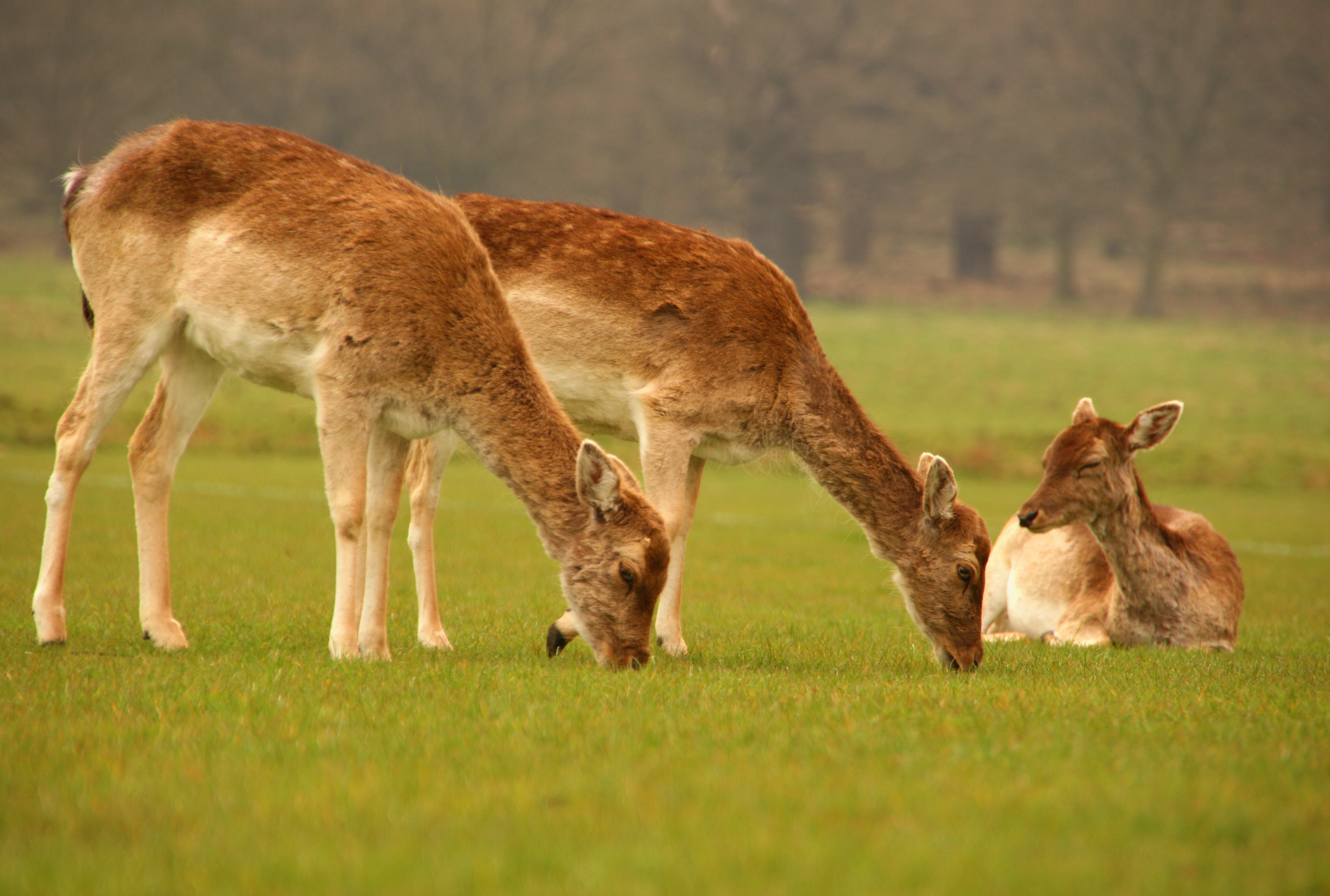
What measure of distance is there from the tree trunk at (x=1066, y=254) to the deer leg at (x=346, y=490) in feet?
157

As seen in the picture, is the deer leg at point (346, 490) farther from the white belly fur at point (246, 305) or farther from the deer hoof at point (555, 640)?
the deer hoof at point (555, 640)

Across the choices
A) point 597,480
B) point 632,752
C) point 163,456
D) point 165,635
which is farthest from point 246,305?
point 632,752

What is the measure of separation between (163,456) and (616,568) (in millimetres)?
3017

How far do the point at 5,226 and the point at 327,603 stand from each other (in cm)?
4666

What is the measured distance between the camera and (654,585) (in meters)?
7.40

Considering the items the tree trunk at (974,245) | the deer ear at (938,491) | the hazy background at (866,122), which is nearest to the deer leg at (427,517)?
the deer ear at (938,491)

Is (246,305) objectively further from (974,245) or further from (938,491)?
(974,245)

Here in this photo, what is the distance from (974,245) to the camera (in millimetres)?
56094

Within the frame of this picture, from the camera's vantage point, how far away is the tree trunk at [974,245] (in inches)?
2189

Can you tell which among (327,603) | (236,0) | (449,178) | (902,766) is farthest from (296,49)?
(902,766)

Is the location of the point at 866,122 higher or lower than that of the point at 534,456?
lower

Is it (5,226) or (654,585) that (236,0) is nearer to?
(5,226)

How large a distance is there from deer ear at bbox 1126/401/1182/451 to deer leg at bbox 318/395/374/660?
17.1 feet

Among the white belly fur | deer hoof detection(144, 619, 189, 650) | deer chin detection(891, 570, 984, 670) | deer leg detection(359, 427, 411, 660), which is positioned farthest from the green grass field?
the white belly fur
